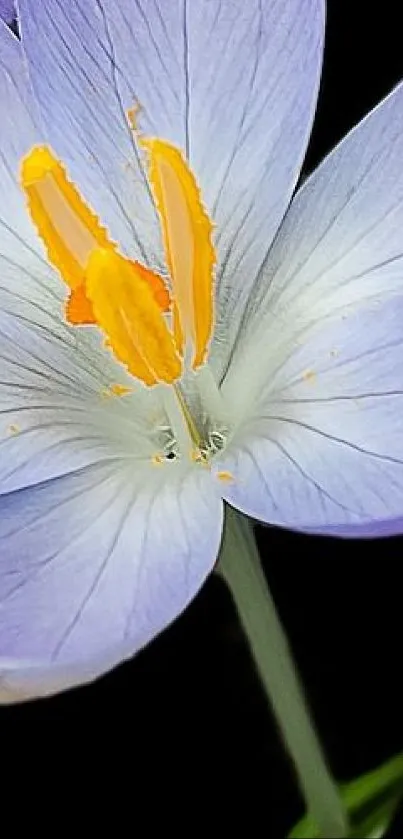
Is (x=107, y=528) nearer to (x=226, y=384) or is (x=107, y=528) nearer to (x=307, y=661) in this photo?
(x=226, y=384)

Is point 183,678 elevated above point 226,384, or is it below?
below

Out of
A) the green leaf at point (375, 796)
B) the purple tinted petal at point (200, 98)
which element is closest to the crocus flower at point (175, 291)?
the purple tinted petal at point (200, 98)

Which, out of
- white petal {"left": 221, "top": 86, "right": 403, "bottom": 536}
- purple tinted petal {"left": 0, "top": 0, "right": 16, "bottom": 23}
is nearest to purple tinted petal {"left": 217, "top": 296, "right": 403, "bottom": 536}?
white petal {"left": 221, "top": 86, "right": 403, "bottom": 536}

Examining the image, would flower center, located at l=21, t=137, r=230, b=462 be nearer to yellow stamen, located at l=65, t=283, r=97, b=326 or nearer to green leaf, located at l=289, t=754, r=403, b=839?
yellow stamen, located at l=65, t=283, r=97, b=326

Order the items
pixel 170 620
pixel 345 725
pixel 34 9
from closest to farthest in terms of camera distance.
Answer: pixel 170 620, pixel 34 9, pixel 345 725

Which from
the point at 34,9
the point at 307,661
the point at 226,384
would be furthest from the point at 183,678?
the point at 34,9
